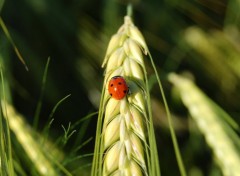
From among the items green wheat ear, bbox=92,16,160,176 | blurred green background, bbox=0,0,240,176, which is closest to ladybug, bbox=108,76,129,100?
green wheat ear, bbox=92,16,160,176

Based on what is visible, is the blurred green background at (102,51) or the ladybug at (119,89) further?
the blurred green background at (102,51)

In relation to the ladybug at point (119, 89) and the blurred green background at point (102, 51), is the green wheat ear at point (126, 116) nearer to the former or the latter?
the ladybug at point (119, 89)

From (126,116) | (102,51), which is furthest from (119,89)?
(102,51)

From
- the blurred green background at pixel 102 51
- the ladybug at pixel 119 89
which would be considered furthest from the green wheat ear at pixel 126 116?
the blurred green background at pixel 102 51

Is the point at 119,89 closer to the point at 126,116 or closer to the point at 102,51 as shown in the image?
the point at 126,116

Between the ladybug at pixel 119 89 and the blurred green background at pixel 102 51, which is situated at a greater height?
the ladybug at pixel 119 89

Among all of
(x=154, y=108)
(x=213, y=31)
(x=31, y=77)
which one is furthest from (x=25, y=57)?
(x=213, y=31)

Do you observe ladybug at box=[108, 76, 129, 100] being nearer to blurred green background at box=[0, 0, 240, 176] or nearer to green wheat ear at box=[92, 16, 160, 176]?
green wheat ear at box=[92, 16, 160, 176]

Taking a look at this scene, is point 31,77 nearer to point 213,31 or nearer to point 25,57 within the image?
point 25,57
